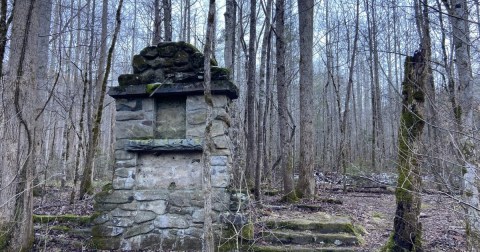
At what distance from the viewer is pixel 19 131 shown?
459 cm

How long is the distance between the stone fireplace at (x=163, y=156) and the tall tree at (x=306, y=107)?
373 cm

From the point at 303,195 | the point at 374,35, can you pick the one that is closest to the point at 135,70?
the point at 303,195

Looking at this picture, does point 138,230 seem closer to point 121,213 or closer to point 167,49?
point 121,213

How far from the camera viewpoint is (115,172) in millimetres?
5207

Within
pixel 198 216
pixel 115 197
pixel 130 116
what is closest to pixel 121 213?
pixel 115 197

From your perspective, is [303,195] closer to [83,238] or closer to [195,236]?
[195,236]

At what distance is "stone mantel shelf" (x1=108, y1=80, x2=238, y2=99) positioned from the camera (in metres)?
4.99

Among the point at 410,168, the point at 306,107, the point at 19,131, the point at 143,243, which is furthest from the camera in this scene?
the point at 306,107

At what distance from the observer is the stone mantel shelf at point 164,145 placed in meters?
5.01

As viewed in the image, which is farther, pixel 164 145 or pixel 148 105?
pixel 148 105

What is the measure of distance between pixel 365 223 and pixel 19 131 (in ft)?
20.0

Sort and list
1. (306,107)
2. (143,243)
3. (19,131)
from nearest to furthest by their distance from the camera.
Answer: (19,131) < (143,243) < (306,107)

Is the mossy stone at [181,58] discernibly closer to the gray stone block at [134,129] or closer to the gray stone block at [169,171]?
the gray stone block at [134,129]

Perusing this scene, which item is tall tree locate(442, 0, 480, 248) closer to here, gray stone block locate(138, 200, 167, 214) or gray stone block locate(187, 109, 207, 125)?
gray stone block locate(187, 109, 207, 125)
